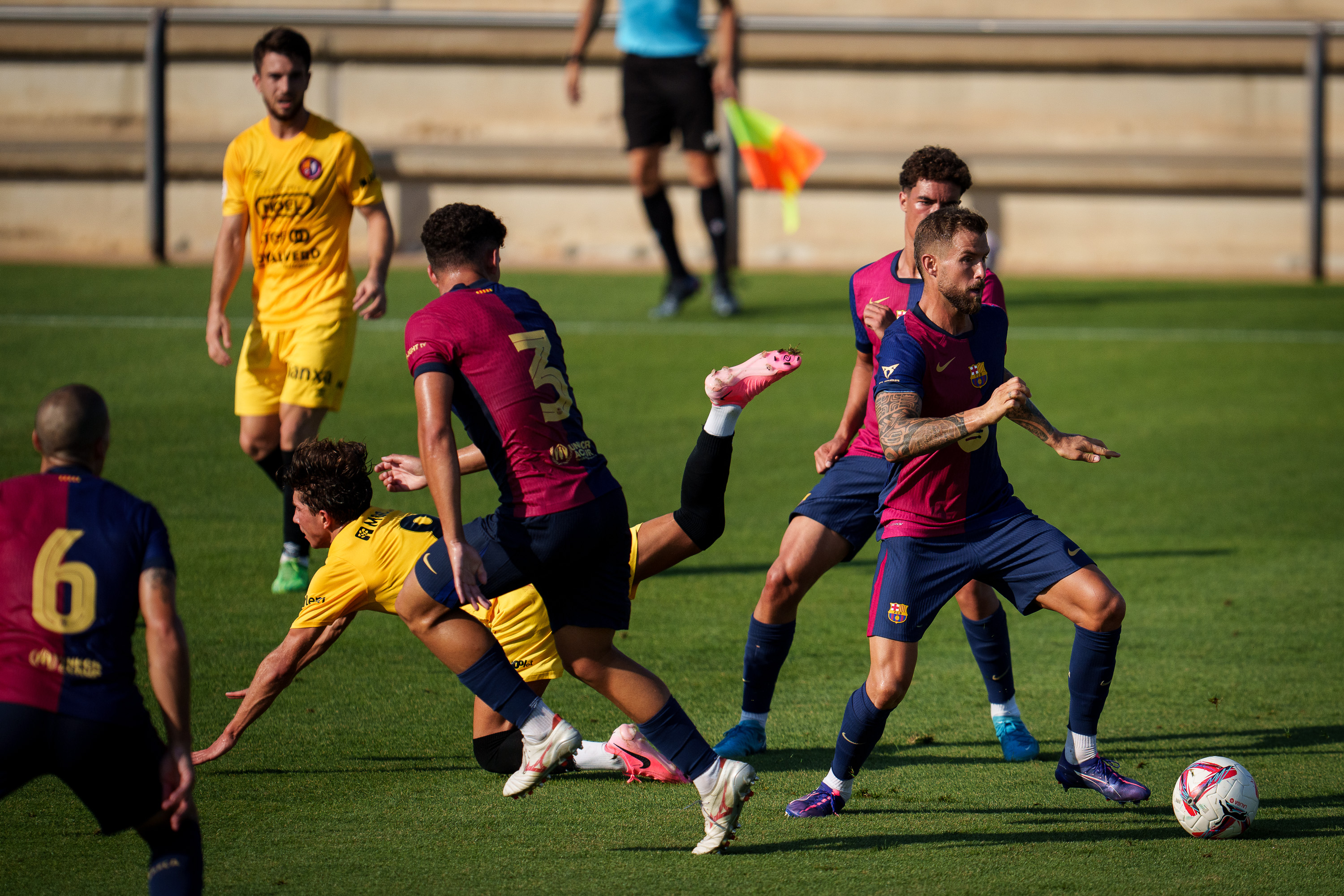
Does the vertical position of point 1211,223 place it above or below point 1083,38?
below

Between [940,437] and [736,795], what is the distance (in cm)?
124

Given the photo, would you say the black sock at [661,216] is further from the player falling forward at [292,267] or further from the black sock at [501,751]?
the black sock at [501,751]

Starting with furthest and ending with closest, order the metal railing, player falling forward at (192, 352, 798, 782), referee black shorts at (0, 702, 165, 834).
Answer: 1. the metal railing
2. player falling forward at (192, 352, 798, 782)
3. referee black shorts at (0, 702, 165, 834)

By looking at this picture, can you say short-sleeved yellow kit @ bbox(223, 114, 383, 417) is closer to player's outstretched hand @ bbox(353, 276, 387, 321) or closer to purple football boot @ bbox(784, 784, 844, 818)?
player's outstretched hand @ bbox(353, 276, 387, 321)

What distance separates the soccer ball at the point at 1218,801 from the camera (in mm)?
4715

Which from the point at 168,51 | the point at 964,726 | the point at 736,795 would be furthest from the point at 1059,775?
the point at 168,51

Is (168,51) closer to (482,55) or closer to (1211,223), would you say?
(482,55)

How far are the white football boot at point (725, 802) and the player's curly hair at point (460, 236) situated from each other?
5.86 feet

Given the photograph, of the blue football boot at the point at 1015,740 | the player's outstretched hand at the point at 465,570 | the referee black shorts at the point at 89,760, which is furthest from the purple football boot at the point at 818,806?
the referee black shorts at the point at 89,760

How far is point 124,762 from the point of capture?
354 centimetres

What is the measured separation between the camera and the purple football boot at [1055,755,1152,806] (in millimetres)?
5027

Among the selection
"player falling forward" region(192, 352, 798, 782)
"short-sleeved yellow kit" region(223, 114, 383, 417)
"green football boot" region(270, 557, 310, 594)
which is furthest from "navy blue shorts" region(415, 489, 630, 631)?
"short-sleeved yellow kit" region(223, 114, 383, 417)

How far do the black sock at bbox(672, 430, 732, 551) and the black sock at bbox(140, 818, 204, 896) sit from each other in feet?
6.81

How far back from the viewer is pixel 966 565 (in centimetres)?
494
